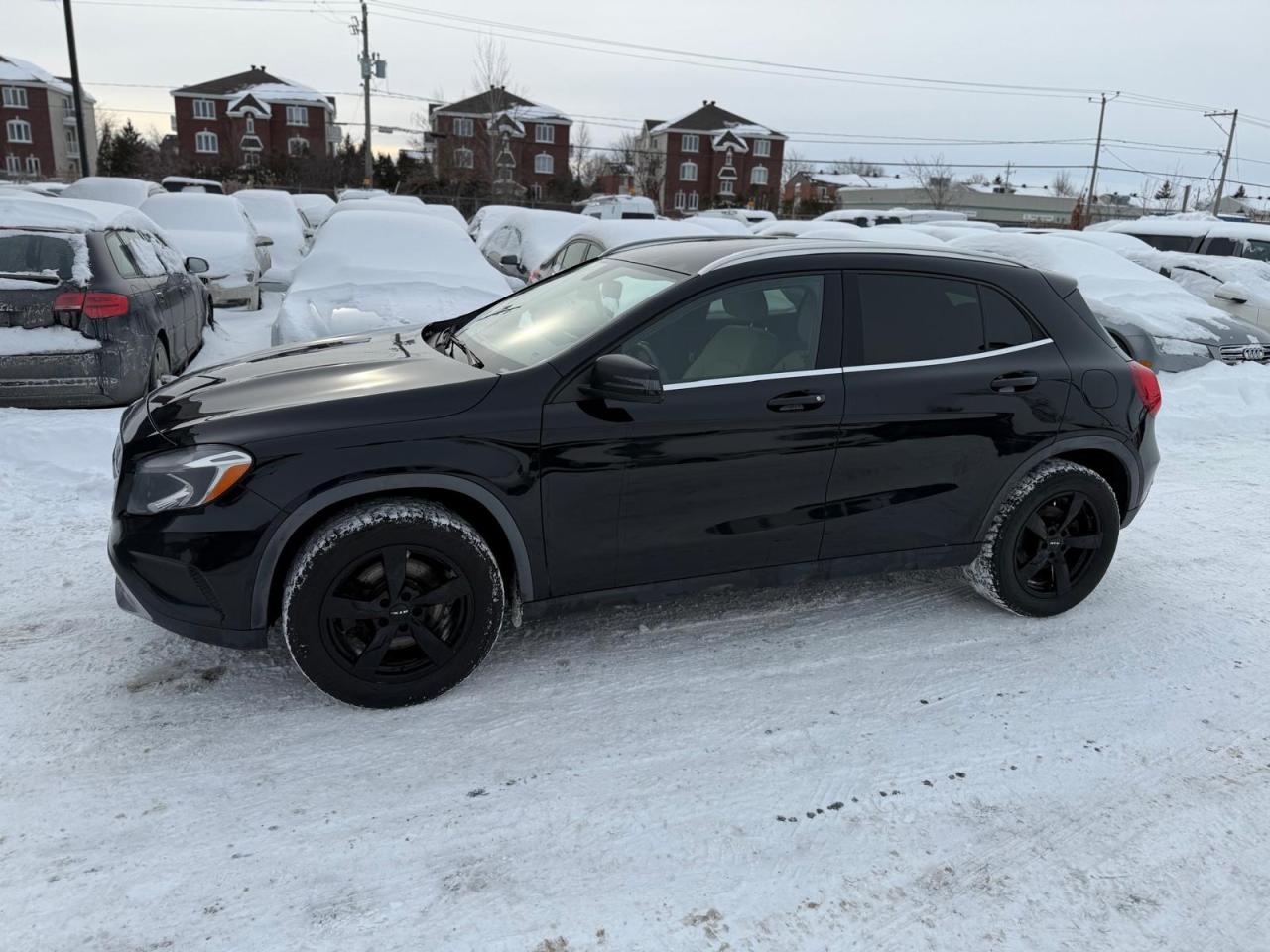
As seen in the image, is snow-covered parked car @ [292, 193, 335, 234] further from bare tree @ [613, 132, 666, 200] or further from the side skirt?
bare tree @ [613, 132, 666, 200]

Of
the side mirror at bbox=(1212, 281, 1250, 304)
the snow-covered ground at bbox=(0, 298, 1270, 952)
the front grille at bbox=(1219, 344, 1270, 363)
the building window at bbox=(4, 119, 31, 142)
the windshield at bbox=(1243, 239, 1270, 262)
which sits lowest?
the snow-covered ground at bbox=(0, 298, 1270, 952)

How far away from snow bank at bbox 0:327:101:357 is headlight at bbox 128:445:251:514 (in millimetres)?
3839

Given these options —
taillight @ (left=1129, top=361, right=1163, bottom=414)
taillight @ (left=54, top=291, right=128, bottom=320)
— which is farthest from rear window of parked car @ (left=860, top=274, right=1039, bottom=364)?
taillight @ (left=54, top=291, right=128, bottom=320)

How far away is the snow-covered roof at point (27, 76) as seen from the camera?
6644 centimetres

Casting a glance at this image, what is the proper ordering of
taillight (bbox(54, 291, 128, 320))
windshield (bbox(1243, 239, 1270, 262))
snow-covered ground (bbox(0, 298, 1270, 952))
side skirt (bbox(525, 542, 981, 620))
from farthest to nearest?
windshield (bbox(1243, 239, 1270, 262)), taillight (bbox(54, 291, 128, 320)), side skirt (bbox(525, 542, 981, 620)), snow-covered ground (bbox(0, 298, 1270, 952))

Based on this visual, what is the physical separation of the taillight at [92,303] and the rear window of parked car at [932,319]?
5.24 meters

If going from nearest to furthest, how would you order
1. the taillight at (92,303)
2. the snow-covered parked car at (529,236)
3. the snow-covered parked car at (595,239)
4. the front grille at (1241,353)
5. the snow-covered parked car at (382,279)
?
1. the taillight at (92,303)
2. the snow-covered parked car at (382,279)
3. the front grille at (1241,353)
4. the snow-covered parked car at (595,239)
5. the snow-covered parked car at (529,236)

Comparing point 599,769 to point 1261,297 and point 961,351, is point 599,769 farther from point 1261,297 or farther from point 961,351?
point 1261,297

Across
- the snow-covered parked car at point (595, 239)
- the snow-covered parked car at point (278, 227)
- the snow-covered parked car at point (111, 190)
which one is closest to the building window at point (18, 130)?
the snow-covered parked car at point (278, 227)

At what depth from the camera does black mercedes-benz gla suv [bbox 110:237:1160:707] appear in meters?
3.05

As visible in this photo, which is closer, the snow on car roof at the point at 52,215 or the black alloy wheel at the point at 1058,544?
the black alloy wheel at the point at 1058,544

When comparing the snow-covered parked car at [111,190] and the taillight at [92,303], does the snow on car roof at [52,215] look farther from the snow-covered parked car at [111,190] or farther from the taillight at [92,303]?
the snow-covered parked car at [111,190]

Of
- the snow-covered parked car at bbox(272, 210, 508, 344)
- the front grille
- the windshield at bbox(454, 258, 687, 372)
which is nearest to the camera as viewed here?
the windshield at bbox(454, 258, 687, 372)

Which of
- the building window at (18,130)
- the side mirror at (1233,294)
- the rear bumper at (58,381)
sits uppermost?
the building window at (18,130)
